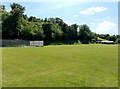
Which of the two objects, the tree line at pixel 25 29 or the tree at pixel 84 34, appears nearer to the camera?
the tree line at pixel 25 29

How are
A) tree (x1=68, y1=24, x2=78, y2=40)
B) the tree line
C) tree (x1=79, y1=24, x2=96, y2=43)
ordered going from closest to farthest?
the tree line
tree (x1=68, y1=24, x2=78, y2=40)
tree (x1=79, y1=24, x2=96, y2=43)

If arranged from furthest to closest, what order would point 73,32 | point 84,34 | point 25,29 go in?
point 84,34
point 73,32
point 25,29

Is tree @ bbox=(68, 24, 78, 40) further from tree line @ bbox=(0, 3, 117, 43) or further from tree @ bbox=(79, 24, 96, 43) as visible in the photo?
tree @ bbox=(79, 24, 96, 43)

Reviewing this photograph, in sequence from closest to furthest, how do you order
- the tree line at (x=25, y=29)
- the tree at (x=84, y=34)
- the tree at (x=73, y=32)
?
the tree line at (x=25, y=29), the tree at (x=73, y=32), the tree at (x=84, y=34)

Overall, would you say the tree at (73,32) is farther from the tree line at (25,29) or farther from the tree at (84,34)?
the tree at (84,34)

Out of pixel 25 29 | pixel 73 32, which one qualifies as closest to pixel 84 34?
pixel 73 32

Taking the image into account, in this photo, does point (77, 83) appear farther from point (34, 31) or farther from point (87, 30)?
point (87, 30)

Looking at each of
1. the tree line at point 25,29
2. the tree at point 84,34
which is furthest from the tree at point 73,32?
the tree at point 84,34

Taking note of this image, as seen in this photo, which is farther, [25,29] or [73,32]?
[73,32]

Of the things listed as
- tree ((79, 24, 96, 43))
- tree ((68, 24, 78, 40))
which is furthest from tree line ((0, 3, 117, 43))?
tree ((79, 24, 96, 43))

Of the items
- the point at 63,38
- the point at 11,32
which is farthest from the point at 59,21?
the point at 11,32

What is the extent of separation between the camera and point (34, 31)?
206 feet

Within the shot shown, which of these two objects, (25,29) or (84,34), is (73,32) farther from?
(25,29)

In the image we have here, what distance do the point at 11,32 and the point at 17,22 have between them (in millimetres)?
5104
